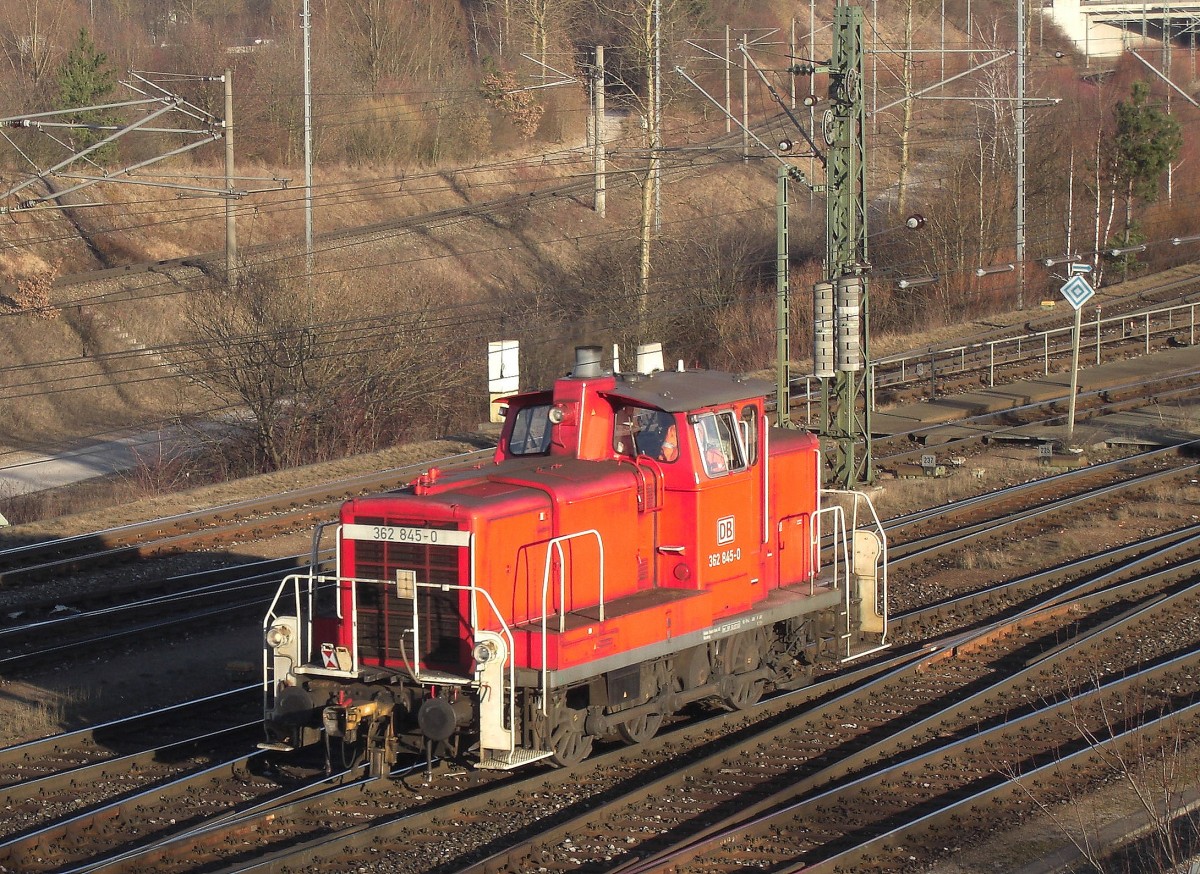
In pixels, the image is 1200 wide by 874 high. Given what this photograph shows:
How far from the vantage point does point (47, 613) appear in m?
Result: 16.4

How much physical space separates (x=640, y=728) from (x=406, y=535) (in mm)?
2521

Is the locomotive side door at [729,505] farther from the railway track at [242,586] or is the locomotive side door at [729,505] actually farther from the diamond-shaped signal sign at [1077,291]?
the diamond-shaped signal sign at [1077,291]

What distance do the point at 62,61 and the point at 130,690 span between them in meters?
53.8

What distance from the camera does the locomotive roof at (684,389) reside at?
11.1m

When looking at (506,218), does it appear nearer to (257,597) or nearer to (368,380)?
(368,380)

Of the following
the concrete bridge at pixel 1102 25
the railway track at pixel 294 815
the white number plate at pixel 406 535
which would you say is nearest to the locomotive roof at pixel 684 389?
the white number plate at pixel 406 535

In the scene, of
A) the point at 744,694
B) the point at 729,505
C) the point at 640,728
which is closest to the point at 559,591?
the point at 640,728

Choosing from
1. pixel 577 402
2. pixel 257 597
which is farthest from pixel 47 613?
pixel 577 402

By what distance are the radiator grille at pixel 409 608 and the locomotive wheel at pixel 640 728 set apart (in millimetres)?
1627

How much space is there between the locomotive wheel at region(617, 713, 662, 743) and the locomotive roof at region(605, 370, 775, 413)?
2415mm

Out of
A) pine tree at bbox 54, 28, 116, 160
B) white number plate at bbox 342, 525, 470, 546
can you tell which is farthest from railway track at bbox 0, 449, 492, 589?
pine tree at bbox 54, 28, 116, 160

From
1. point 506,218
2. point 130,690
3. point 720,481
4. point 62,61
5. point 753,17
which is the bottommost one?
point 130,690

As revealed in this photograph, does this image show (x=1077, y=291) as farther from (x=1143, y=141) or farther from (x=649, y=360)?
(x=1143, y=141)

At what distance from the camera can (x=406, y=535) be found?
33.7 feet
